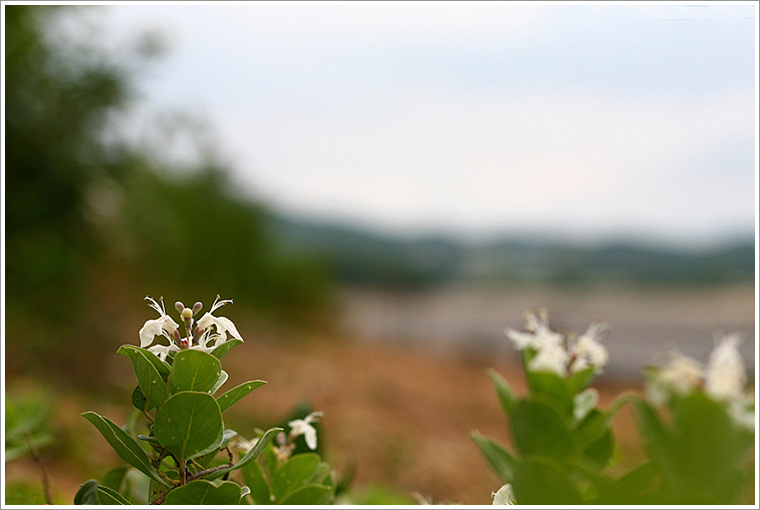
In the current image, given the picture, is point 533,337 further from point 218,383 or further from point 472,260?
point 472,260

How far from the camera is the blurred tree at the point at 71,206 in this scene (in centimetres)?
220

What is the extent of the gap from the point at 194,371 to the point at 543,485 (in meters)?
0.18

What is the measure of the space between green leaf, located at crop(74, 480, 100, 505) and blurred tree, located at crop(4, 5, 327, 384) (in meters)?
1.65

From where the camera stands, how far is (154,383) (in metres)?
0.32

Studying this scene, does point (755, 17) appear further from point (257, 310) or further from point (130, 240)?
point (257, 310)

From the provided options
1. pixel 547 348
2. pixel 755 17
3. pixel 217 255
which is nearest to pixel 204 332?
pixel 547 348

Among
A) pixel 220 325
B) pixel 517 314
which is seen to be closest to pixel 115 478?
pixel 220 325

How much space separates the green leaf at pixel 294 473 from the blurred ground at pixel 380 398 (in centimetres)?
12

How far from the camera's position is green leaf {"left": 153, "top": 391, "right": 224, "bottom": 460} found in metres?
0.31

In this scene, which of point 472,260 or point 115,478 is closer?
point 115,478

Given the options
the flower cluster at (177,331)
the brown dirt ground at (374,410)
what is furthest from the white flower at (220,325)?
the brown dirt ground at (374,410)

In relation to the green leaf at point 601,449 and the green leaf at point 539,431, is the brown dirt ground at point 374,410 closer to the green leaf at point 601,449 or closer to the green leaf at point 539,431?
the green leaf at point 601,449

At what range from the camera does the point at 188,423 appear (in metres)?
0.32

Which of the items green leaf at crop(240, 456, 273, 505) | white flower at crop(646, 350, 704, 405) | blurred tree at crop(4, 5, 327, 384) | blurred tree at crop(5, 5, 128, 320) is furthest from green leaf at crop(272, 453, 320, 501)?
blurred tree at crop(5, 5, 128, 320)
